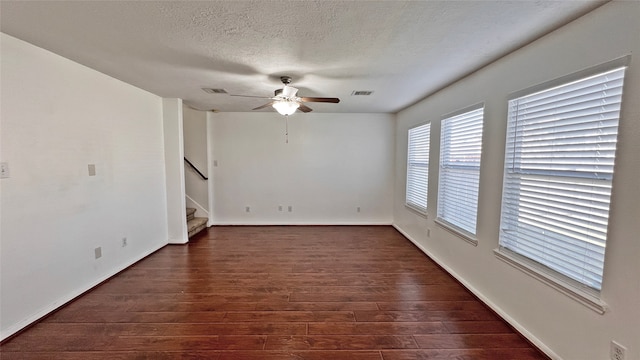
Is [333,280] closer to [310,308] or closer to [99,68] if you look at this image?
[310,308]

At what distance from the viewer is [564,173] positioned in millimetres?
1655

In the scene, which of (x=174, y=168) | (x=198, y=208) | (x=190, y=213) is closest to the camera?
(x=174, y=168)

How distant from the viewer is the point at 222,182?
5184 millimetres

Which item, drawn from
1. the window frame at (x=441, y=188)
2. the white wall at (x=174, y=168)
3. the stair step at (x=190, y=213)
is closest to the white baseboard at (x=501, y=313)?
the window frame at (x=441, y=188)

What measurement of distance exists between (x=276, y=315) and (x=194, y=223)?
10.5 feet

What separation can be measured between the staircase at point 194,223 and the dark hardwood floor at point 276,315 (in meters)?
Answer: 0.96

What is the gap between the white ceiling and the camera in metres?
1.53

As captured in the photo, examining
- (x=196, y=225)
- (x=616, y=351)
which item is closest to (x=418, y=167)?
(x=616, y=351)

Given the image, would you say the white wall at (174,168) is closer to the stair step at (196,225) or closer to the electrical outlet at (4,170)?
the stair step at (196,225)

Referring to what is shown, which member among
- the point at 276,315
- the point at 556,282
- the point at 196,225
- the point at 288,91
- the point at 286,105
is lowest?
the point at 276,315

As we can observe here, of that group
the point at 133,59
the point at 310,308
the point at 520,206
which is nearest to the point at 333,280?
the point at 310,308

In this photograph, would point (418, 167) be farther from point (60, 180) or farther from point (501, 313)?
point (60, 180)

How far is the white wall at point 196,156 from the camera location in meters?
4.98

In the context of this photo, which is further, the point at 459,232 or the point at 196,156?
the point at 196,156
